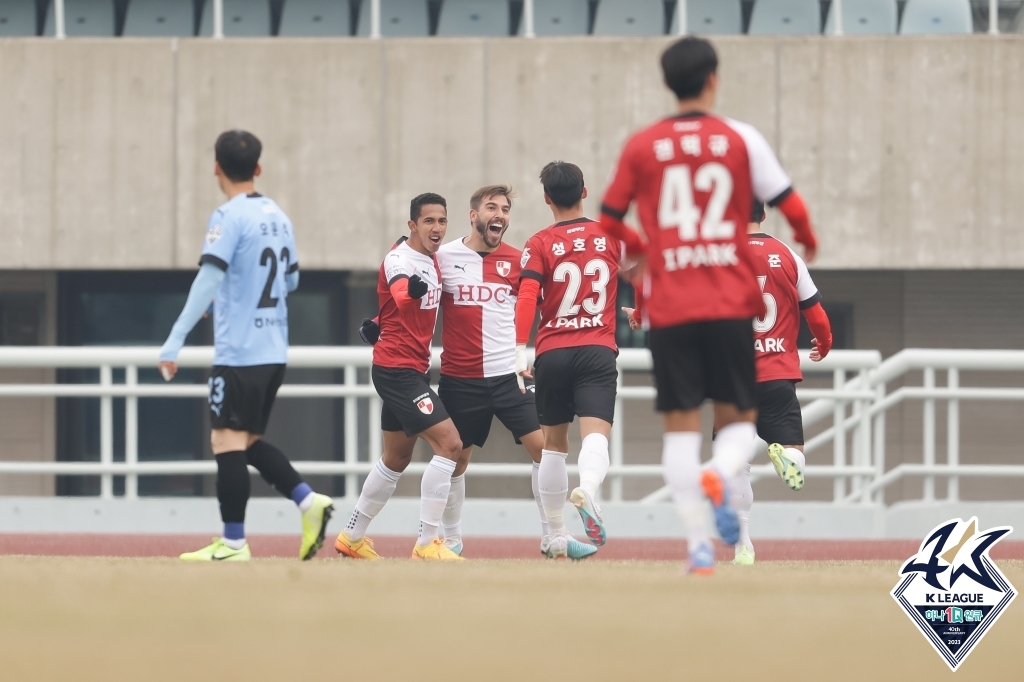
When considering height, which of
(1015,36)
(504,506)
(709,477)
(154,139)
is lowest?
(504,506)

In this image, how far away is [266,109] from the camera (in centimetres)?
1661

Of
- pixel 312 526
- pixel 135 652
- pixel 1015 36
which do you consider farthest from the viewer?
pixel 1015 36

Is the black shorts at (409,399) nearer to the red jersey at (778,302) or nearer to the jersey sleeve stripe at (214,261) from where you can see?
the jersey sleeve stripe at (214,261)

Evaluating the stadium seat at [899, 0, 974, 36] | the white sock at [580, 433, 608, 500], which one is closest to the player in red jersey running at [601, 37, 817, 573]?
the white sock at [580, 433, 608, 500]

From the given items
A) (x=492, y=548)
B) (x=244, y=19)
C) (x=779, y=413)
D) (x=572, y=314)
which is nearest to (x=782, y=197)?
(x=572, y=314)

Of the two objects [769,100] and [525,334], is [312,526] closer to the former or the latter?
[525,334]

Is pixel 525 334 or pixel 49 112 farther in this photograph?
pixel 49 112

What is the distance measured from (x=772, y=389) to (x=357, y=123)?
32.0ft

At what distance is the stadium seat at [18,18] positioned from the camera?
17344mm

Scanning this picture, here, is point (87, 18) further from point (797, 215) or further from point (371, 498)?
point (797, 215)

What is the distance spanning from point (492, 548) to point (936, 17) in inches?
388

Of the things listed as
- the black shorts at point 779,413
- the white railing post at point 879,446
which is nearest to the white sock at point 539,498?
the black shorts at point 779,413

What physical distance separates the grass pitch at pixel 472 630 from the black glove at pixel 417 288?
6.97 feet

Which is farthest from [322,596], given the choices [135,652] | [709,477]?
[709,477]
